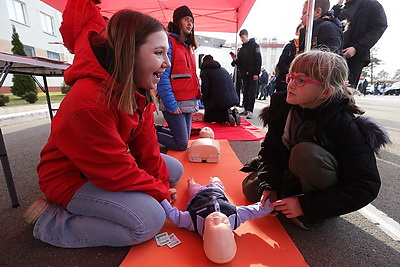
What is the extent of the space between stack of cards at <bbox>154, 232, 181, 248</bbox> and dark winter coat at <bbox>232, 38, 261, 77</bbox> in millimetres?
3884

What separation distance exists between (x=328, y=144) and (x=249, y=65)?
3673 mm

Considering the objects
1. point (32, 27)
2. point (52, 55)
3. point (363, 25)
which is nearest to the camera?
point (363, 25)

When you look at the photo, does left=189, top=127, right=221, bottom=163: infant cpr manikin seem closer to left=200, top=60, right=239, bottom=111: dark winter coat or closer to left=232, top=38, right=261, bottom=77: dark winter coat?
left=200, top=60, right=239, bottom=111: dark winter coat

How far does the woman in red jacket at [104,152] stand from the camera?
89 centimetres

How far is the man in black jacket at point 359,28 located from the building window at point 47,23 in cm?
1618

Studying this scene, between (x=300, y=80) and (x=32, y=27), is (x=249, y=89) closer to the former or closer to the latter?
(x=300, y=80)

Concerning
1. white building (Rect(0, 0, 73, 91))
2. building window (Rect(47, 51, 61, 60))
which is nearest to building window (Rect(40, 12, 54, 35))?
white building (Rect(0, 0, 73, 91))

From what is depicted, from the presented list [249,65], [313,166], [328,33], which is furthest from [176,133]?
[249,65]

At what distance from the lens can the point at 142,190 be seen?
1031 mm

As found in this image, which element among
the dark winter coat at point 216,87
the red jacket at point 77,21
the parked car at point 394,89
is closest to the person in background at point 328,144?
the red jacket at point 77,21

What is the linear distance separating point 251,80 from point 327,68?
3.60 m

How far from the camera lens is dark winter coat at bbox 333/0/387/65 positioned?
2033 millimetres

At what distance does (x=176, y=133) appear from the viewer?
231 cm

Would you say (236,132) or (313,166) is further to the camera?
(236,132)
